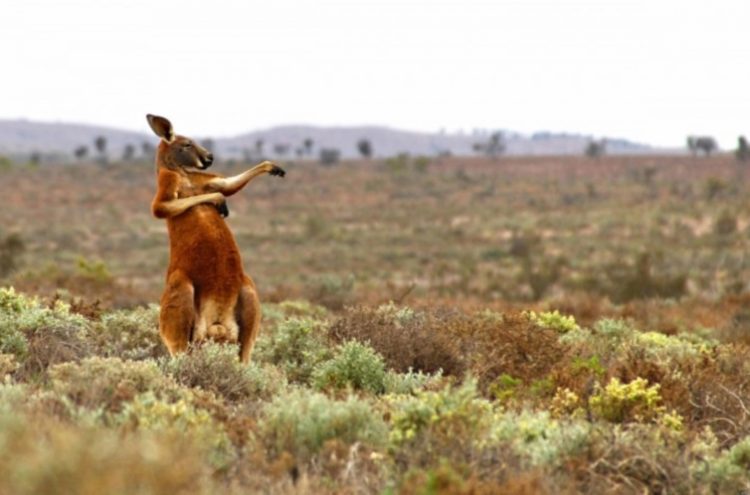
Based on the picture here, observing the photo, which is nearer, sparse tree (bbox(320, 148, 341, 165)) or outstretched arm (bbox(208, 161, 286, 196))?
outstretched arm (bbox(208, 161, 286, 196))

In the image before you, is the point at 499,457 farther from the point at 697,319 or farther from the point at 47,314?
the point at 697,319

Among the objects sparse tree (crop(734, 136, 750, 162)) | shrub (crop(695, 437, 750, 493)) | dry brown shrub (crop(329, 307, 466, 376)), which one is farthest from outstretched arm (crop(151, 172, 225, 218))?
sparse tree (crop(734, 136, 750, 162))

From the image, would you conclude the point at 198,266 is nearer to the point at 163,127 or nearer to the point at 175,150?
the point at 175,150

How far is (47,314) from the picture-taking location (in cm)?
984

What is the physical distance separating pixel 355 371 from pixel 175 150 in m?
2.27

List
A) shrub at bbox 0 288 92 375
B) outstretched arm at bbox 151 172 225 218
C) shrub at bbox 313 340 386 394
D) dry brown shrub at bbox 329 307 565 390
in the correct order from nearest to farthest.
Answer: shrub at bbox 313 340 386 394 → outstretched arm at bbox 151 172 225 218 → shrub at bbox 0 288 92 375 → dry brown shrub at bbox 329 307 565 390

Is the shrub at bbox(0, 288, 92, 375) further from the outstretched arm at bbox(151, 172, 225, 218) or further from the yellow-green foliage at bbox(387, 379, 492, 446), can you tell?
the yellow-green foliage at bbox(387, 379, 492, 446)

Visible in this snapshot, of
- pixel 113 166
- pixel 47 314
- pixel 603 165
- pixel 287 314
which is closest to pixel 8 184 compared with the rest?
pixel 113 166

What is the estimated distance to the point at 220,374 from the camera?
7445mm

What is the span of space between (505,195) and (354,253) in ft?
77.8

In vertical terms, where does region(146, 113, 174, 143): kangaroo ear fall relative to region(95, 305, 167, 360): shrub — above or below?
above

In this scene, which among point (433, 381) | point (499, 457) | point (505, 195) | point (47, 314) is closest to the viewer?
point (499, 457)

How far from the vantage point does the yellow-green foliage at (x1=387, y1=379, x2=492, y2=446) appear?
18.6ft

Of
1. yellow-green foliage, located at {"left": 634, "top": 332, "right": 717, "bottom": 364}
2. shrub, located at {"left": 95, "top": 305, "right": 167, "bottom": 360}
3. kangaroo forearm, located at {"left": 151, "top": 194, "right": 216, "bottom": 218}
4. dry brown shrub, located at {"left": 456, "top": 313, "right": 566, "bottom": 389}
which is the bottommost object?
yellow-green foliage, located at {"left": 634, "top": 332, "right": 717, "bottom": 364}
